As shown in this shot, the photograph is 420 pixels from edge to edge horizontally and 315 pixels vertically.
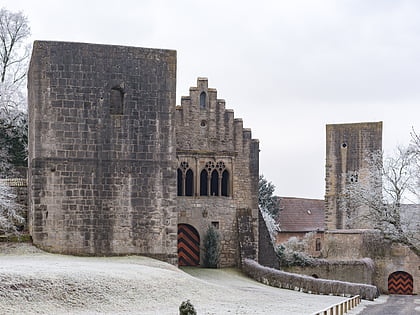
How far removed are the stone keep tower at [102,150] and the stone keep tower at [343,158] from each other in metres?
26.6

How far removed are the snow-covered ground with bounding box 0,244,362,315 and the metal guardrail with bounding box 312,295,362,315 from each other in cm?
62

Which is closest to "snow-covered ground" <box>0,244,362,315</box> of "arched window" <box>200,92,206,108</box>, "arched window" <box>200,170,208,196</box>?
"arched window" <box>200,170,208,196</box>

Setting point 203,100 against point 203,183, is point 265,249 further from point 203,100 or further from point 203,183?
point 203,100

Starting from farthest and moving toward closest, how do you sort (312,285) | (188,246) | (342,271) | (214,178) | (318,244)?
(318,244) → (342,271) → (214,178) → (188,246) → (312,285)

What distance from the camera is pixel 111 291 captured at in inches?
800

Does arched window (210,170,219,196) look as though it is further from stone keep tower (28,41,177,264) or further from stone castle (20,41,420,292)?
stone keep tower (28,41,177,264)

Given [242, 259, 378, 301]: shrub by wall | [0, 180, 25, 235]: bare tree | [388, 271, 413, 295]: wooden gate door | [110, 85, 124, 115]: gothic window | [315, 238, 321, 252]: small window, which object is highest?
[110, 85, 124, 115]: gothic window

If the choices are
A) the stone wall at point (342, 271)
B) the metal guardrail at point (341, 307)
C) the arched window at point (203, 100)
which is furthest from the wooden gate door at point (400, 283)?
the arched window at point (203, 100)

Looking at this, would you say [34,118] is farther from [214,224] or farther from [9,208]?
[214,224]

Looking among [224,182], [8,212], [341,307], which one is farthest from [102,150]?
[341,307]

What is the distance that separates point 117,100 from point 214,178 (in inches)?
321

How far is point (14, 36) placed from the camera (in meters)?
46.6

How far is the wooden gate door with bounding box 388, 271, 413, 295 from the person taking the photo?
4216 cm

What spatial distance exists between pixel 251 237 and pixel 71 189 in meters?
10.1
